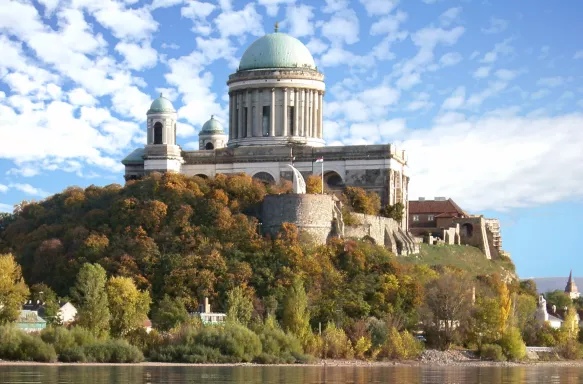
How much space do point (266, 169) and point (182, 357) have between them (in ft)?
154

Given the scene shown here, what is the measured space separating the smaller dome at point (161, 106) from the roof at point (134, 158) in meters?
5.35

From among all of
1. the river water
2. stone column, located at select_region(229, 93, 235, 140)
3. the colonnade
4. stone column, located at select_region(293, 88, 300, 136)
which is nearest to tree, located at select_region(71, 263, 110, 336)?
the river water

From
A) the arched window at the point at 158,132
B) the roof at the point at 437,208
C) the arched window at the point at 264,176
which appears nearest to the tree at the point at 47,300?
the arched window at the point at 158,132

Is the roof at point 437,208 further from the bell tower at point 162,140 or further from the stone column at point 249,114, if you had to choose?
the bell tower at point 162,140

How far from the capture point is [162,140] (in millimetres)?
140125

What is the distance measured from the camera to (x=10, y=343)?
289 feet

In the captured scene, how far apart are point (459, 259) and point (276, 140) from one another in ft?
72.4

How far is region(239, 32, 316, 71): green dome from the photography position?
144 meters

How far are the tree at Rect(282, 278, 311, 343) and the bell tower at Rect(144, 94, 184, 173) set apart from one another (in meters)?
35.3

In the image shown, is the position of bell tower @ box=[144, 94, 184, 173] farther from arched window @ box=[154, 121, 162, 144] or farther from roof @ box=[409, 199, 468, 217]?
roof @ box=[409, 199, 468, 217]

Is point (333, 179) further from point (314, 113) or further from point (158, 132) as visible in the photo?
point (158, 132)

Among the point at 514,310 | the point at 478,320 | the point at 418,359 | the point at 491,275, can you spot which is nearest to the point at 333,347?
the point at 418,359

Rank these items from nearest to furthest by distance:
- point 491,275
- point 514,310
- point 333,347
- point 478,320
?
point 333,347
point 478,320
point 514,310
point 491,275

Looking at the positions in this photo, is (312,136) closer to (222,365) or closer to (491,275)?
(491,275)
